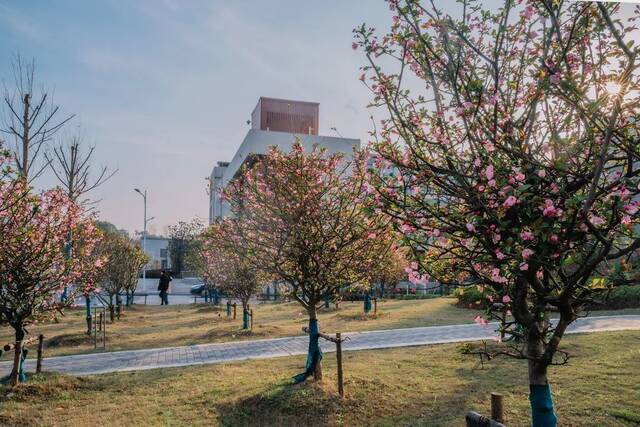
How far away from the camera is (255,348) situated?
44.4ft

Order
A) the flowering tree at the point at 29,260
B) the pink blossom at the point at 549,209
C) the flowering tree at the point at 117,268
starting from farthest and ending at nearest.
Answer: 1. the flowering tree at the point at 117,268
2. the flowering tree at the point at 29,260
3. the pink blossom at the point at 549,209

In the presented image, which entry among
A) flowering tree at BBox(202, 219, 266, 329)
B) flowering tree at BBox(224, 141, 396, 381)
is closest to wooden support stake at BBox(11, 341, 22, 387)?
flowering tree at BBox(224, 141, 396, 381)

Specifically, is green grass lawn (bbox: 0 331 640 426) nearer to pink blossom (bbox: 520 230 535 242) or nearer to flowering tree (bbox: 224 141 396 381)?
flowering tree (bbox: 224 141 396 381)

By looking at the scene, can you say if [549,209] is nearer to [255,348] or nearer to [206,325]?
[255,348]

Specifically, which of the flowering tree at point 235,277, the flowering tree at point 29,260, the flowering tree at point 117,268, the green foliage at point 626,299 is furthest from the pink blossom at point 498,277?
the flowering tree at point 117,268

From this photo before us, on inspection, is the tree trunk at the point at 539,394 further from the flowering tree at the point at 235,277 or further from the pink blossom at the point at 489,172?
the flowering tree at the point at 235,277

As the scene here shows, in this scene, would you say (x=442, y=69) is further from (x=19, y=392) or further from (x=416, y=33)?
(x=19, y=392)

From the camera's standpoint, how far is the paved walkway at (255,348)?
1180cm

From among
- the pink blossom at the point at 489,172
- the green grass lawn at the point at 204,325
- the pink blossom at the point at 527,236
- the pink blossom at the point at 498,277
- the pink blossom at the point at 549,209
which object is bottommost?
the green grass lawn at the point at 204,325

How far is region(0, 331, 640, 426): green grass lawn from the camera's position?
7258 millimetres

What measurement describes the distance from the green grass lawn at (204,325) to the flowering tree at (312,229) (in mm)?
7331

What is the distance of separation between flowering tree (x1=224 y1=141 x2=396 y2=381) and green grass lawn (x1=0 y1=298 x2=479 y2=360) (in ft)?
24.1

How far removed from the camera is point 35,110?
619 inches

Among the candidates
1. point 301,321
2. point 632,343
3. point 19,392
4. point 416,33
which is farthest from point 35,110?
point 632,343
